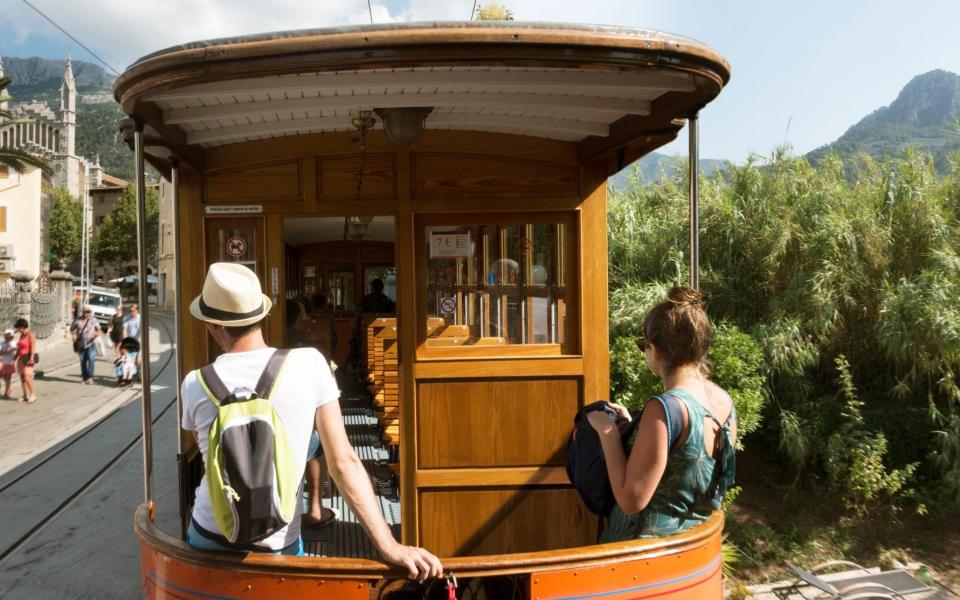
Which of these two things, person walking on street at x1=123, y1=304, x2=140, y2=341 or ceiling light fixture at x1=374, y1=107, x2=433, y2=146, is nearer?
ceiling light fixture at x1=374, y1=107, x2=433, y2=146

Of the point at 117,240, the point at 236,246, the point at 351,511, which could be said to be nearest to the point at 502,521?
the point at 351,511

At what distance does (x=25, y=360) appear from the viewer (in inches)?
566

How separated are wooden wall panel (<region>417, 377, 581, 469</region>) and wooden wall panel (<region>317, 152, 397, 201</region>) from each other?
105 cm

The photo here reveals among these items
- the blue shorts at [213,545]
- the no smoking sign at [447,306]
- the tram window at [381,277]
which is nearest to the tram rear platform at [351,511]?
the blue shorts at [213,545]

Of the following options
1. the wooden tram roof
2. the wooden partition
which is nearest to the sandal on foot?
the wooden partition

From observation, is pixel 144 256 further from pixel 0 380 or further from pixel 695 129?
pixel 0 380

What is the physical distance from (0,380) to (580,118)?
1585 centimetres

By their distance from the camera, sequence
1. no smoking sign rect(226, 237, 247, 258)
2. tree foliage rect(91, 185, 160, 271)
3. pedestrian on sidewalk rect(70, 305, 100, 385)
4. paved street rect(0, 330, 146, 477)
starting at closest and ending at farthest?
no smoking sign rect(226, 237, 247, 258)
paved street rect(0, 330, 146, 477)
pedestrian on sidewalk rect(70, 305, 100, 385)
tree foliage rect(91, 185, 160, 271)

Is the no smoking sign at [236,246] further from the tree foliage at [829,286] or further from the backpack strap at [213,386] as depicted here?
the tree foliage at [829,286]

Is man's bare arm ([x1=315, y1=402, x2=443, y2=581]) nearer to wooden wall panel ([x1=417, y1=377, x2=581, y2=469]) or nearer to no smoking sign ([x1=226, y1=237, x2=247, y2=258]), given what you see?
wooden wall panel ([x1=417, y1=377, x2=581, y2=469])

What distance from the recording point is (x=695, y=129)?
3105mm

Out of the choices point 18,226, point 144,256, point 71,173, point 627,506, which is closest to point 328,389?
point 627,506

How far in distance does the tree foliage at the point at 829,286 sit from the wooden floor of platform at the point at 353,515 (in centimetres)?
260

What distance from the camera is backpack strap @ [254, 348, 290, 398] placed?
2092mm
